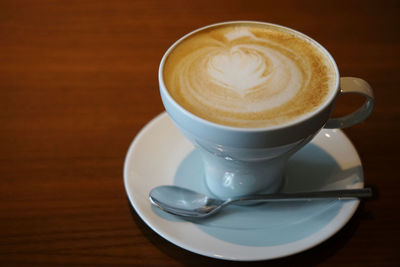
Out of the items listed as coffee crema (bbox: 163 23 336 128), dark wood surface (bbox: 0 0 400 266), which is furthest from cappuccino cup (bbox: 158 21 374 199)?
dark wood surface (bbox: 0 0 400 266)

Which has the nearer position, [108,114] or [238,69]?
[238,69]

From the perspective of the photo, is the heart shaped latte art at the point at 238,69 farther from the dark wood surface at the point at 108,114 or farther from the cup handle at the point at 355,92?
the dark wood surface at the point at 108,114

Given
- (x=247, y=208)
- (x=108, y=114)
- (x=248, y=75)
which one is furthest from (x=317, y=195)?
(x=108, y=114)

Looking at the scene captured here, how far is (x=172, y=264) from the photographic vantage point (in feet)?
1.94

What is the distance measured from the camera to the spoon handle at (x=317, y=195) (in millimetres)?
632

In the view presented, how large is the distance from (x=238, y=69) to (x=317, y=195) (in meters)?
0.23

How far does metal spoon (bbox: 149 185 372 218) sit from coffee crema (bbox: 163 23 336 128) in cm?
16

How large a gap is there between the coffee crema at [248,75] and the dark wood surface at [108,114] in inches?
8.1

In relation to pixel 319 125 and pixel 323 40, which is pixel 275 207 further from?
pixel 323 40

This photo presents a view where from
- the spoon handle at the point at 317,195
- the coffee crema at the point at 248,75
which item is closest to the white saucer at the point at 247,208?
the spoon handle at the point at 317,195

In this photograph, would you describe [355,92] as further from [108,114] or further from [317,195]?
[108,114]

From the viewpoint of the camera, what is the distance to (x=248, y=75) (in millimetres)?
625

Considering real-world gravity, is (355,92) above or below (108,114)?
above

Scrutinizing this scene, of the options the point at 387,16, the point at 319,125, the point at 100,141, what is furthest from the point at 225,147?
the point at 387,16
